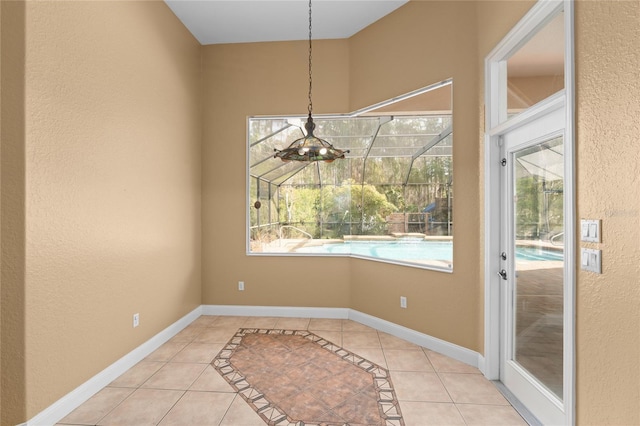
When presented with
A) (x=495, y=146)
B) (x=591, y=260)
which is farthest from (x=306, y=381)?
(x=495, y=146)

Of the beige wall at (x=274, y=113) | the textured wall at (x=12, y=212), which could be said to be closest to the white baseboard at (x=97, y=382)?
the textured wall at (x=12, y=212)

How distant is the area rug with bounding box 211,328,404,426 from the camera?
2156mm

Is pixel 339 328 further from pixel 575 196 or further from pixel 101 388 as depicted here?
pixel 575 196

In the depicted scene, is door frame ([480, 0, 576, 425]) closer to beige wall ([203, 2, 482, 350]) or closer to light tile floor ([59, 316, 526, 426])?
light tile floor ([59, 316, 526, 426])

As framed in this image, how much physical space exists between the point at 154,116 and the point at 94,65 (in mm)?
783

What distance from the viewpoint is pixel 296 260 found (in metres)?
4.18

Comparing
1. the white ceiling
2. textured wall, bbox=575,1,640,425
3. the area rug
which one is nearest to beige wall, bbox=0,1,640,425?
textured wall, bbox=575,1,640,425

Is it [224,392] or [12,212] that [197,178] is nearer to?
[12,212]

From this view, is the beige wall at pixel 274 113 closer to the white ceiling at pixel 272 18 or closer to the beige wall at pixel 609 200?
the white ceiling at pixel 272 18

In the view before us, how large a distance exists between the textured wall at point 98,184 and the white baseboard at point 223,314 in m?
0.07

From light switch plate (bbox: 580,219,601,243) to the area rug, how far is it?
1614 mm

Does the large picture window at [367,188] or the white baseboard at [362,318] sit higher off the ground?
the large picture window at [367,188]

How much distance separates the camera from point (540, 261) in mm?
2162

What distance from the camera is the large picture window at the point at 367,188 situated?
10.7 feet
